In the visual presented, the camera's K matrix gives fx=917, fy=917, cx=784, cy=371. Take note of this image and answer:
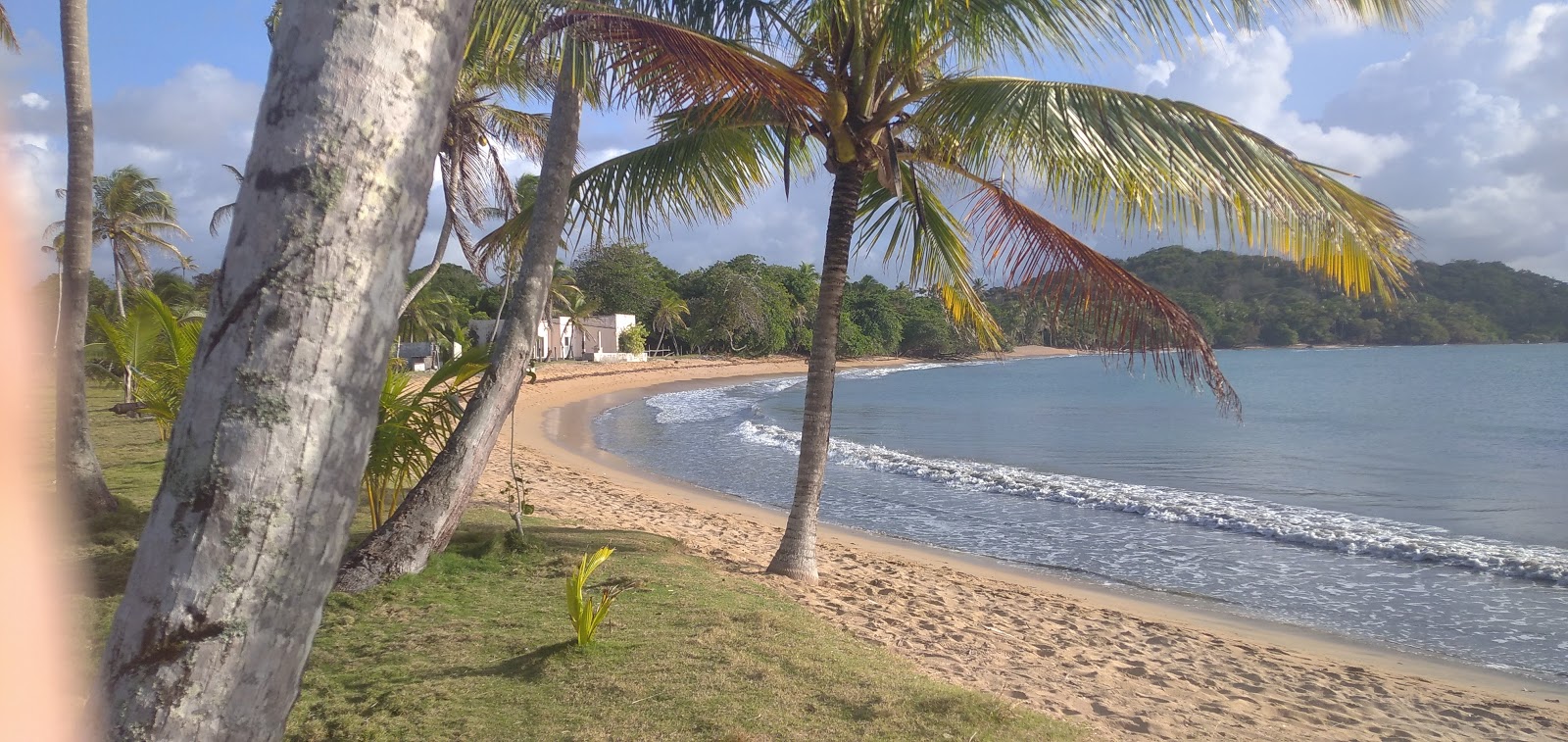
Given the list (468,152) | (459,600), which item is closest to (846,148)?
(459,600)

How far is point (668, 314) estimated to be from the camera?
53.4 metres

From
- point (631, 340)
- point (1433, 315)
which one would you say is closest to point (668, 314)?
point (631, 340)

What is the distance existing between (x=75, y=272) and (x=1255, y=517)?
13.3 m

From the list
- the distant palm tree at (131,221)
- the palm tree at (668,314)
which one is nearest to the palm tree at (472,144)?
the distant palm tree at (131,221)

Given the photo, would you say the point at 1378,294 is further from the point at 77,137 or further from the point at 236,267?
the point at 77,137

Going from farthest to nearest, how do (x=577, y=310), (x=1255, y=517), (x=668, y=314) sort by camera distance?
(x=668, y=314) → (x=577, y=310) → (x=1255, y=517)

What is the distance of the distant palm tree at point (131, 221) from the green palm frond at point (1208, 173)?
82.3ft

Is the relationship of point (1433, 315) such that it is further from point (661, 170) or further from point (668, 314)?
point (661, 170)

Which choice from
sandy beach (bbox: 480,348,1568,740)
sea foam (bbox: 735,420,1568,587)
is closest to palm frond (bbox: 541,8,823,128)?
sandy beach (bbox: 480,348,1568,740)

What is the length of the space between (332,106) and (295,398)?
0.44 m

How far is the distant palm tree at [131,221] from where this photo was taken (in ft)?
79.6

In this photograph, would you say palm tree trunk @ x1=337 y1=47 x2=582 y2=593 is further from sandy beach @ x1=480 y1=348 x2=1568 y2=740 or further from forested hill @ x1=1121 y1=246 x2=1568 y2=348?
forested hill @ x1=1121 y1=246 x2=1568 y2=348

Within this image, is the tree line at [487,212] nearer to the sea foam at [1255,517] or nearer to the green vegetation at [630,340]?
the sea foam at [1255,517]

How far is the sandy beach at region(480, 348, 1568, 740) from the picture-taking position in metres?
5.02
